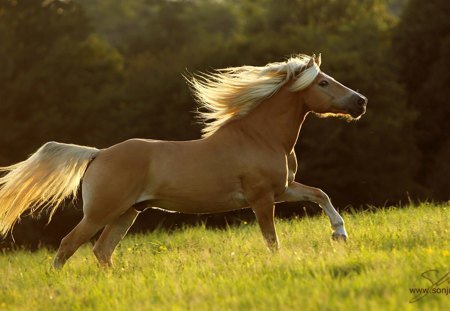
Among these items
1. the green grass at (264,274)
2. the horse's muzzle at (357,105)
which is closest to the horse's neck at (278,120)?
the horse's muzzle at (357,105)

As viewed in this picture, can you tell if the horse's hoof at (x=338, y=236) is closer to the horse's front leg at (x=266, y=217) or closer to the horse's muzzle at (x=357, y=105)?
the horse's front leg at (x=266, y=217)

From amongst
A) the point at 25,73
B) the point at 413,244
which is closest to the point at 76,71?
the point at 25,73

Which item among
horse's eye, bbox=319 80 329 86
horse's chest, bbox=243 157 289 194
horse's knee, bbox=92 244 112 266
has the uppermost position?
horse's eye, bbox=319 80 329 86

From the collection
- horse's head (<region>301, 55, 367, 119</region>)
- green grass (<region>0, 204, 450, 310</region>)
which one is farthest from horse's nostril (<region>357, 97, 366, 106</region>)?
green grass (<region>0, 204, 450, 310</region>)

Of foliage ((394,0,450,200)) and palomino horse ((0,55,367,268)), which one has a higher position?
palomino horse ((0,55,367,268))

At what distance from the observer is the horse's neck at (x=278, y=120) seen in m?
10.0

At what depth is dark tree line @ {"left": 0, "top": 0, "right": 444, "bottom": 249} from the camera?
32062 millimetres

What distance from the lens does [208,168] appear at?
9602 mm

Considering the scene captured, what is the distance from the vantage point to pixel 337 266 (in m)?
7.17

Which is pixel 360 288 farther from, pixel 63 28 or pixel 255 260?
pixel 63 28

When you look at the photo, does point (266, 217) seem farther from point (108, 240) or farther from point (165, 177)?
point (108, 240)

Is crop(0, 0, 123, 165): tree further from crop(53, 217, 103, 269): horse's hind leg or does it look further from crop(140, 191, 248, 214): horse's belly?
crop(53, 217, 103, 269): horse's hind leg

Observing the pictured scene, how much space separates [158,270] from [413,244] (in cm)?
248

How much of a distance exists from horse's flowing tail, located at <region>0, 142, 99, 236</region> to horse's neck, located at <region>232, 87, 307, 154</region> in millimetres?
1832
